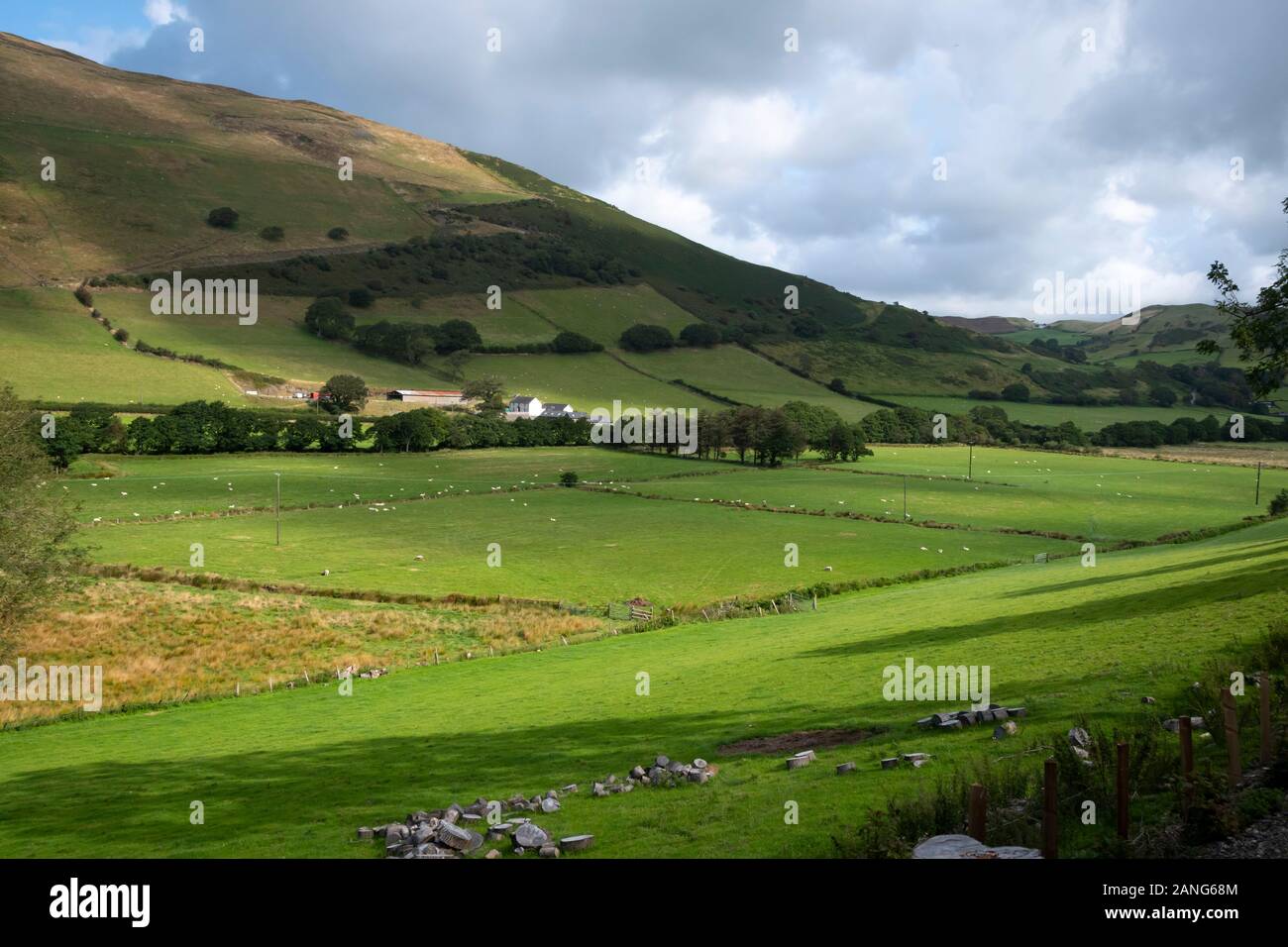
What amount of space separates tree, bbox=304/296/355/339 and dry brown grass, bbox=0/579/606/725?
130 m

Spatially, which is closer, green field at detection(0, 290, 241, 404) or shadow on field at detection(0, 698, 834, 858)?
shadow on field at detection(0, 698, 834, 858)

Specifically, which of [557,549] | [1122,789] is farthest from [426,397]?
[1122,789]

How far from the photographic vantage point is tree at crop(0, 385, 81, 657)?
145 ft

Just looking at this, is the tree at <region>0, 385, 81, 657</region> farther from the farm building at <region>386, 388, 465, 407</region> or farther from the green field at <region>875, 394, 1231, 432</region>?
the green field at <region>875, 394, 1231, 432</region>

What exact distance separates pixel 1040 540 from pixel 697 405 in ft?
323

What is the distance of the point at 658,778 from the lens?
1909cm

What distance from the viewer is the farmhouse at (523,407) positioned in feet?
505

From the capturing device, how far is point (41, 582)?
45.3 m

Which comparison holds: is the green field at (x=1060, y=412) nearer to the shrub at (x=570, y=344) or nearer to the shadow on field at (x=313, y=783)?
the shrub at (x=570, y=344)

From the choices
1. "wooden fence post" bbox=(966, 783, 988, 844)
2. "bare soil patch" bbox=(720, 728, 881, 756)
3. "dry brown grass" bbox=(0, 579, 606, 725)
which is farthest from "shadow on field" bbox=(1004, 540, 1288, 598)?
"wooden fence post" bbox=(966, 783, 988, 844)

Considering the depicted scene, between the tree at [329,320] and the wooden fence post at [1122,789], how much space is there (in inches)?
7119

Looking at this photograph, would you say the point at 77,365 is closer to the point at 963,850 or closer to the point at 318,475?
the point at 318,475

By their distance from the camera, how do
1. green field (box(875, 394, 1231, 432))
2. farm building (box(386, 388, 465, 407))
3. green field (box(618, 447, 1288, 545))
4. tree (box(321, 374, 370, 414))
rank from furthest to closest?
green field (box(875, 394, 1231, 432)) < farm building (box(386, 388, 465, 407)) < tree (box(321, 374, 370, 414)) < green field (box(618, 447, 1288, 545))
